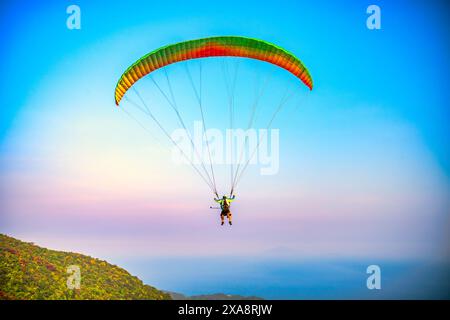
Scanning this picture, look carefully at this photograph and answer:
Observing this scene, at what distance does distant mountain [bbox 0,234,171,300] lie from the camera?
2012cm

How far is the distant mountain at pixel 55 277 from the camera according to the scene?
66.0 ft

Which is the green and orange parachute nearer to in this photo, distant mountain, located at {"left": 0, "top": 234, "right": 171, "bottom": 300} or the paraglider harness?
the paraglider harness

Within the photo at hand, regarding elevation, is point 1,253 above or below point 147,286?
above

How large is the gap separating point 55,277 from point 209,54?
14961 millimetres

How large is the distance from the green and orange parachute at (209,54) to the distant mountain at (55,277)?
11313 millimetres

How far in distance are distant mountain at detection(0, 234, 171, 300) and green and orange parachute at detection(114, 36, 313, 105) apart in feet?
37.1

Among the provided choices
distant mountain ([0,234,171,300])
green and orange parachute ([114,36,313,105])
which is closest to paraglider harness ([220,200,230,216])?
green and orange parachute ([114,36,313,105])

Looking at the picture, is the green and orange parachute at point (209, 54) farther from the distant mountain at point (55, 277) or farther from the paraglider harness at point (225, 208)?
the distant mountain at point (55, 277)

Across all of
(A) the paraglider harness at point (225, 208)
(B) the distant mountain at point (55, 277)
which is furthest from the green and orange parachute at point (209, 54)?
(B) the distant mountain at point (55, 277)

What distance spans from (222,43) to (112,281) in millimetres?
16575

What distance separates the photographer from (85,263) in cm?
2472

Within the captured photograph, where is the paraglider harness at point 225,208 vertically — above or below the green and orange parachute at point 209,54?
below
